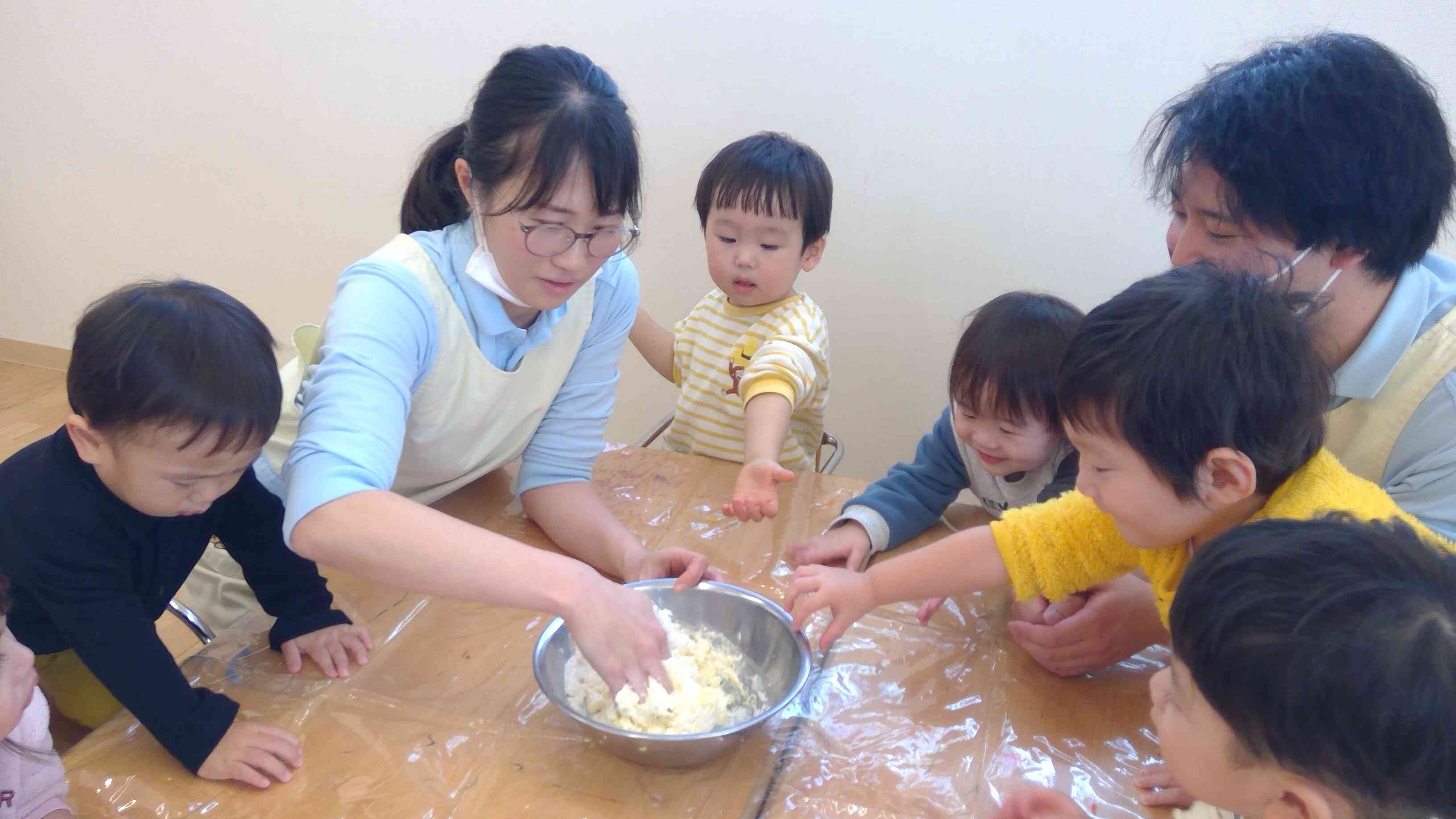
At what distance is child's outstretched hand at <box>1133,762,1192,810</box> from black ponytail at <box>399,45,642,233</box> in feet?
2.94

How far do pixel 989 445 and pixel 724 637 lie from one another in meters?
0.53

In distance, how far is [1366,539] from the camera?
70 cm

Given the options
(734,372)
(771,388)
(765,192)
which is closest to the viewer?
(771,388)

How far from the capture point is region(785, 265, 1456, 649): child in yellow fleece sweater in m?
0.92

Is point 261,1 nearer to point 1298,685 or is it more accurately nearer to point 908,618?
point 908,618

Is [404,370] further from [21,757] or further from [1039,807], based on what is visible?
[1039,807]

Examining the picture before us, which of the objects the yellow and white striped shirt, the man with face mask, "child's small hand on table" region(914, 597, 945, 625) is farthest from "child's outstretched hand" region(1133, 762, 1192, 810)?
the yellow and white striped shirt

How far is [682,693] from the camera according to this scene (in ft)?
A: 3.37

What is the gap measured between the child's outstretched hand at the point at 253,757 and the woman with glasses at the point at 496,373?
18 centimetres

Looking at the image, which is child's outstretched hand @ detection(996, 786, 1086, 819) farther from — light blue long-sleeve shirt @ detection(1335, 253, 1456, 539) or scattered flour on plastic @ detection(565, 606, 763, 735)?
light blue long-sleeve shirt @ detection(1335, 253, 1456, 539)

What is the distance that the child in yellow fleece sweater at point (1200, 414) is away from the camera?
92cm

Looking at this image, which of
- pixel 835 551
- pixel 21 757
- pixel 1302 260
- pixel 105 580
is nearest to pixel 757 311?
pixel 835 551

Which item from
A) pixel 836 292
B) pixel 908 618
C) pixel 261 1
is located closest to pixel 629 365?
pixel 836 292

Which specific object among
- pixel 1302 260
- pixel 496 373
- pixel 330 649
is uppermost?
pixel 1302 260
